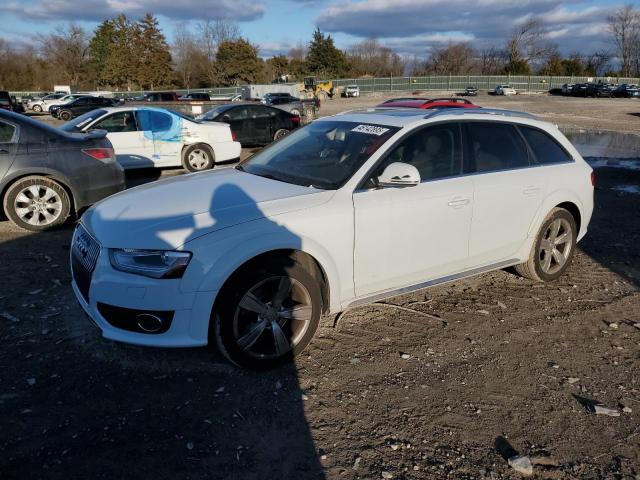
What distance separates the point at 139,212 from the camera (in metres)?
3.57

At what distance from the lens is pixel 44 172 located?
6598 millimetres

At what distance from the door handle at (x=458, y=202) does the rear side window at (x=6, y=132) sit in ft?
18.0

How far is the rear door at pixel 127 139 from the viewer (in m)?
10.5

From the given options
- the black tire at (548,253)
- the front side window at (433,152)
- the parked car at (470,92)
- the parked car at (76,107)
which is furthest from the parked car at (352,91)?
the front side window at (433,152)

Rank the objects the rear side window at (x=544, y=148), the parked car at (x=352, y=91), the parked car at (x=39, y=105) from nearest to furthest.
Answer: the rear side window at (x=544, y=148) → the parked car at (x=39, y=105) → the parked car at (x=352, y=91)

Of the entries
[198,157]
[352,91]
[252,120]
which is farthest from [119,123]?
[352,91]

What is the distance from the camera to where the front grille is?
3.42 meters

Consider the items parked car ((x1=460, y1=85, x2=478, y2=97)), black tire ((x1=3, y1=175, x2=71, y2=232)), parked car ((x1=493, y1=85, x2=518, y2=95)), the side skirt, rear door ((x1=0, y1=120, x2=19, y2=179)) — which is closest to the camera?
the side skirt

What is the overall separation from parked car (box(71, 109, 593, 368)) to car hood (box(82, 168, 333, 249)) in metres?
0.01

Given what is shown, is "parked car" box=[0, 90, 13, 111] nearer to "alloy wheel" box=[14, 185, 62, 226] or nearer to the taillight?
the taillight

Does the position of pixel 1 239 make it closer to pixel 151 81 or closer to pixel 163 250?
pixel 163 250

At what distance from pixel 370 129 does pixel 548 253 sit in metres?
2.30

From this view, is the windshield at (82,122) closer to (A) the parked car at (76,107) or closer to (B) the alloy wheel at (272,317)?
(B) the alloy wheel at (272,317)

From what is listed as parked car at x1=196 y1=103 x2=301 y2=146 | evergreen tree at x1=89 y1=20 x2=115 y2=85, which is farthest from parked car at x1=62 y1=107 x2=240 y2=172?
evergreen tree at x1=89 y1=20 x2=115 y2=85
